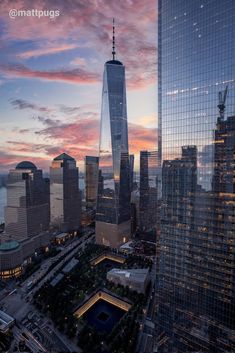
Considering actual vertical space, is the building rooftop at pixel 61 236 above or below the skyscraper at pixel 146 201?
below

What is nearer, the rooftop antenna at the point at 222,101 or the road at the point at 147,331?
the rooftop antenna at the point at 222,101

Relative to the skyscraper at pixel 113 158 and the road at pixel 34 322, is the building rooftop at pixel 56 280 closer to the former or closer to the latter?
the road at pixel 34 322

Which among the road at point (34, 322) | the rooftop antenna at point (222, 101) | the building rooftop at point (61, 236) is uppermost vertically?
the rooftop antenna at point (222, 101)

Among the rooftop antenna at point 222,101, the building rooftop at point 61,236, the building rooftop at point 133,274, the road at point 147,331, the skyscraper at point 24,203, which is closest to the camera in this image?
the rooftop antenna at point 222,101

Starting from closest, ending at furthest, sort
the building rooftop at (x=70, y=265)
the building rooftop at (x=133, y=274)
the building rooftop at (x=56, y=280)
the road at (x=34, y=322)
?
1. the road at (x=34, y=322)
2. the building rooftop at (x=133, y=274)
3. the building rooftop at (x=56, y=280)
4. the building rooftop at (x=70, y=265)

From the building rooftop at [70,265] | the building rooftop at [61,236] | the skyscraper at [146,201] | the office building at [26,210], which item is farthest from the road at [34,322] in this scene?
the skyscraper at [146,201]

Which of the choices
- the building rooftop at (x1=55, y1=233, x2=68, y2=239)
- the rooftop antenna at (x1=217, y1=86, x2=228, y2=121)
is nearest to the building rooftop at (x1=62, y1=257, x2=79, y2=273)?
the building rooftop at (x1=55, y1=233, x2=68, y2=239)

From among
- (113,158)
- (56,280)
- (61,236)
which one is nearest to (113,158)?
(113,158)
